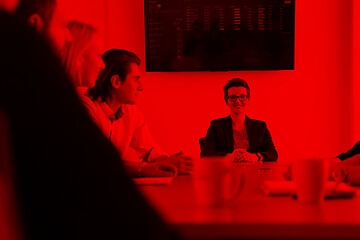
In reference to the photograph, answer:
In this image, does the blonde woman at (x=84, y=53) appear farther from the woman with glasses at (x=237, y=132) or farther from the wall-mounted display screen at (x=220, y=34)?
the wall-mounted display screen at (x=220, y=34)

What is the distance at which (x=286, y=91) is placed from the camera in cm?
405

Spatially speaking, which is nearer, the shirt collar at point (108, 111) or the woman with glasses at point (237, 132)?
the shirt collar at point (108, 111)

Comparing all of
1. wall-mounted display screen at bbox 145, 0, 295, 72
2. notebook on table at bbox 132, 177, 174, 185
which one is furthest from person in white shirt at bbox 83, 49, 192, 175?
wall-mounted display screen at bbox 145, 0, 295, 72

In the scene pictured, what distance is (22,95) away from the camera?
0.36 meters

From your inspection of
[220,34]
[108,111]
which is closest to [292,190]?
[108,111]

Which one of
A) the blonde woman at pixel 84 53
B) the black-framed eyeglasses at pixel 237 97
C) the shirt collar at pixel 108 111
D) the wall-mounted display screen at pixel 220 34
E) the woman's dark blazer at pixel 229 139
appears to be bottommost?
the woman's dark blazer at pixel 229 139

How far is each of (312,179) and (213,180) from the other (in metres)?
0.24

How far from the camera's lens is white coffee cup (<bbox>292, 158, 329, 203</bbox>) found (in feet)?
3.42

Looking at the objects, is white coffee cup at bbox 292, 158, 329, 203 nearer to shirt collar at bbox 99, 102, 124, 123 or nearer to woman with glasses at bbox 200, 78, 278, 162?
shirt collar at bbox 99, 102, 124, 123

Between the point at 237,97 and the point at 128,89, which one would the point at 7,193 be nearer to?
the point at 128,89

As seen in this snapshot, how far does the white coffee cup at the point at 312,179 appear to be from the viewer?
3.42ft

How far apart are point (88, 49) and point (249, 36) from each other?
238 cm

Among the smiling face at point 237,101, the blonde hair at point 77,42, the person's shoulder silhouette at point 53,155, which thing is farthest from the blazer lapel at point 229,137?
the person's shoulder silhouette at point 53,155

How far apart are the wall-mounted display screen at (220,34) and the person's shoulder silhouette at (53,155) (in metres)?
3.64
